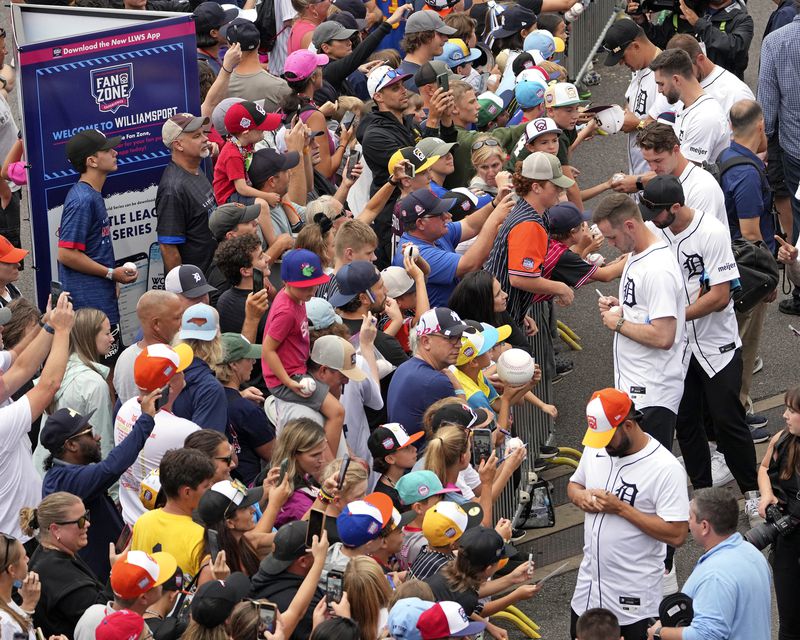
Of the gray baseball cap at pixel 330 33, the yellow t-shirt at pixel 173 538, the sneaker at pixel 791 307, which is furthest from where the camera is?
the gray baseball cap at pixel 330 33

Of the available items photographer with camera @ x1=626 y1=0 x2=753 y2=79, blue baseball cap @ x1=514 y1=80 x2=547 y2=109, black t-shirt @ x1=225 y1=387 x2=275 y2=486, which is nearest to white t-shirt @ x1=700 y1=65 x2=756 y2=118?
blue baseball cap @ x1=514 y1=80 x2=547 y2=109

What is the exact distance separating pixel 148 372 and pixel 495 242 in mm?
3097

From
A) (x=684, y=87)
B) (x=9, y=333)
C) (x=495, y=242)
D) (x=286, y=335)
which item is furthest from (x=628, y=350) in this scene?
(x=9, y=333)

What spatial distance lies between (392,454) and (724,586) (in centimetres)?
194

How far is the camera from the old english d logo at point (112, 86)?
371 inches

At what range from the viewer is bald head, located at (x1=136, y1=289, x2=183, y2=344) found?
789 centimetres

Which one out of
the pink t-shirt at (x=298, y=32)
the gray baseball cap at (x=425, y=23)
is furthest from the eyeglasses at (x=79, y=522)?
the pink t-shirt at (x=298, y=32)

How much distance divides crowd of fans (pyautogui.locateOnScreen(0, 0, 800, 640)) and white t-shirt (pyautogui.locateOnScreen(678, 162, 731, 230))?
0.10 ft

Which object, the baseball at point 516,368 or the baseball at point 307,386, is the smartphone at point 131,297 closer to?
the baseball at point 307,386

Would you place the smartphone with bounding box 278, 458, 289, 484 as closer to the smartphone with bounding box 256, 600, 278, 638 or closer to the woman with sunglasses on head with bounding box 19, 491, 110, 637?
the woman with sunglasses on head with bounding box 19, 491, 110, 637

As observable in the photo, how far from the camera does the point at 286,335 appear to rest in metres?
7.90

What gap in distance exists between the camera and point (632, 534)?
282 inches

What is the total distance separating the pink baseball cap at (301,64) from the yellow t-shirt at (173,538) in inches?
205

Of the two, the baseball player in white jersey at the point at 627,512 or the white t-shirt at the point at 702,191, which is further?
the white t-shirt at the point at 702,191
